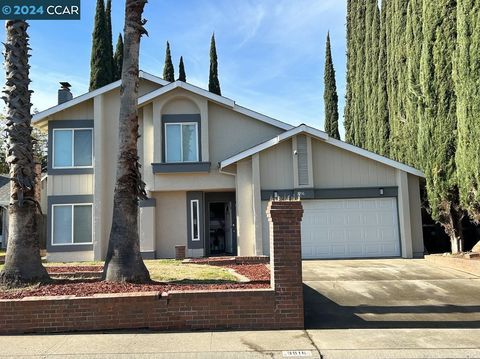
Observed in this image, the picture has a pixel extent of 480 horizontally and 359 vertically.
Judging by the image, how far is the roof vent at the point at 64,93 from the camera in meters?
19.8

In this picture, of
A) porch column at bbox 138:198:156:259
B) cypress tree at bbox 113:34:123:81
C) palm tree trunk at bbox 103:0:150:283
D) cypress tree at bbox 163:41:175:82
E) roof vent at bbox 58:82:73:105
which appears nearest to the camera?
palm tree trunk at bbox 103:0:150:283

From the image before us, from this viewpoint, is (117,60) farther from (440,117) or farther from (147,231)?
(440,117)

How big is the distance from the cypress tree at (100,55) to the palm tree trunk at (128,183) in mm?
23236

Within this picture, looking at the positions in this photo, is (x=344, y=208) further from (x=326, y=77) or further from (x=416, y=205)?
(x=326, y=77)

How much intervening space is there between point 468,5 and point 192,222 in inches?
456

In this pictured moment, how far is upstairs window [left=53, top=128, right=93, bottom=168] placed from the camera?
58.7ft

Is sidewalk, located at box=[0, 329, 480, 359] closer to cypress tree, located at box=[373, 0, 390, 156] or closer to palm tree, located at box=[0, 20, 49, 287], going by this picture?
palm tree, located at box=[0, 20, 49, 287]

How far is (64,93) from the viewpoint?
1980 centimetres

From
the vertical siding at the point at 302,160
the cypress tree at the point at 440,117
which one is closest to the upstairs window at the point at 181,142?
the vertical siding at the point at 302,160

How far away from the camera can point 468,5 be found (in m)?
13.0

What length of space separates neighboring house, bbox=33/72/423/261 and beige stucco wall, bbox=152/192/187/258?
0.04 metres

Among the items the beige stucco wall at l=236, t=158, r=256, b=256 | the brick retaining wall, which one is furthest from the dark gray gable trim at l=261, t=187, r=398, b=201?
the brick retaining wall

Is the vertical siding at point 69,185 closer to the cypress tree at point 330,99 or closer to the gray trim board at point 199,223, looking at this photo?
the gray trim board at point 199,223

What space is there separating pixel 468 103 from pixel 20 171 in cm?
1156
